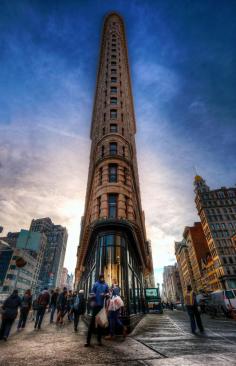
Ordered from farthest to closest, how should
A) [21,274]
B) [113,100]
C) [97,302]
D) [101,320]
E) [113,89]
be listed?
[21,274] < [113,89] < [113,100] < [97,302] < [101,320]

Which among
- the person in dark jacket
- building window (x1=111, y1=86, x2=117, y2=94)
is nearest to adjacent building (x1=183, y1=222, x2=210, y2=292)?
building window (x1=111, y1=86, x2=117, y2=94)

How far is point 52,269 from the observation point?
451 ft

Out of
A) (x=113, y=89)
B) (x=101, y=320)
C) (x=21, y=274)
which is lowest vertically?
(x=101, y=320)

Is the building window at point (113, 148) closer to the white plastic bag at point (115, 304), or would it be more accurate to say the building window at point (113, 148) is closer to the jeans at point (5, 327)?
the white plastic bag at point (115, 304)

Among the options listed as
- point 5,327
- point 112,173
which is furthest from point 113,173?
point 5,327

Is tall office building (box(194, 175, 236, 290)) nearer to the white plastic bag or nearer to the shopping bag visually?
the white plastic bag

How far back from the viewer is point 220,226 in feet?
220

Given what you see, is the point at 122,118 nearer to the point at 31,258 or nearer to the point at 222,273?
the point at 222,273

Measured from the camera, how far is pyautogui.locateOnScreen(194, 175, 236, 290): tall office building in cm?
5714

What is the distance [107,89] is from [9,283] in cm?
8928

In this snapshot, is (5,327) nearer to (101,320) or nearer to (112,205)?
(101,320)

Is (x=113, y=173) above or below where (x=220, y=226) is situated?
below

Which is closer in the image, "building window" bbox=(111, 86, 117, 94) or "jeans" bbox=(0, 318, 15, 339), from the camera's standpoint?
"jeans" bbox=(0, 318, 15, 339)

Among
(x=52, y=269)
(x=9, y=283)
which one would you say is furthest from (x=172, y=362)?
(x=52, y=269)
